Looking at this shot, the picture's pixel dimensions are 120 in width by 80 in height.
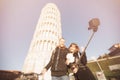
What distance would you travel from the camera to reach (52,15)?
23781 mm

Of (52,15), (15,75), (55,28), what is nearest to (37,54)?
(55,28)

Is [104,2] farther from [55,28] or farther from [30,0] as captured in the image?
[55,28]

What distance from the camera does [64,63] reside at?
2670mm

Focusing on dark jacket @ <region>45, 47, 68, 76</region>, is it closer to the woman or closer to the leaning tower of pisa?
the woman

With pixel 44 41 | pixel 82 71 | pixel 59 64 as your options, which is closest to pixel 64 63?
pixel 59 64

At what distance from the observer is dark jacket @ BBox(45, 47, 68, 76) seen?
2626 mm

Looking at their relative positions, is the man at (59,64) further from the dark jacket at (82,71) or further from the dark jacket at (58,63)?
the dark jacket at (82,71)

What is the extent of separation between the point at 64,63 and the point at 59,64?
61 millimetres

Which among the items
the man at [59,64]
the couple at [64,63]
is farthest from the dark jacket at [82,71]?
the man at [59,64]

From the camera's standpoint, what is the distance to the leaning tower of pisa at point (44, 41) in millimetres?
17422

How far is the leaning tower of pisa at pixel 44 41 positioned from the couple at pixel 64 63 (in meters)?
12.7

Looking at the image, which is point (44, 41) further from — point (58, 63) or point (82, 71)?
point (58, 63)

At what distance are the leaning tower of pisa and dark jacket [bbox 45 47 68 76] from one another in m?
12.8

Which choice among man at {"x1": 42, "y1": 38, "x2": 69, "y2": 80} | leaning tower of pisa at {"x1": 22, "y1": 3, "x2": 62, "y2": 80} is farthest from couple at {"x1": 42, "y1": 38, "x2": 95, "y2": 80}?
leaning tower of pisa at {"x1": 22, "y1": 3, "x2": 62, "y2": 80}
